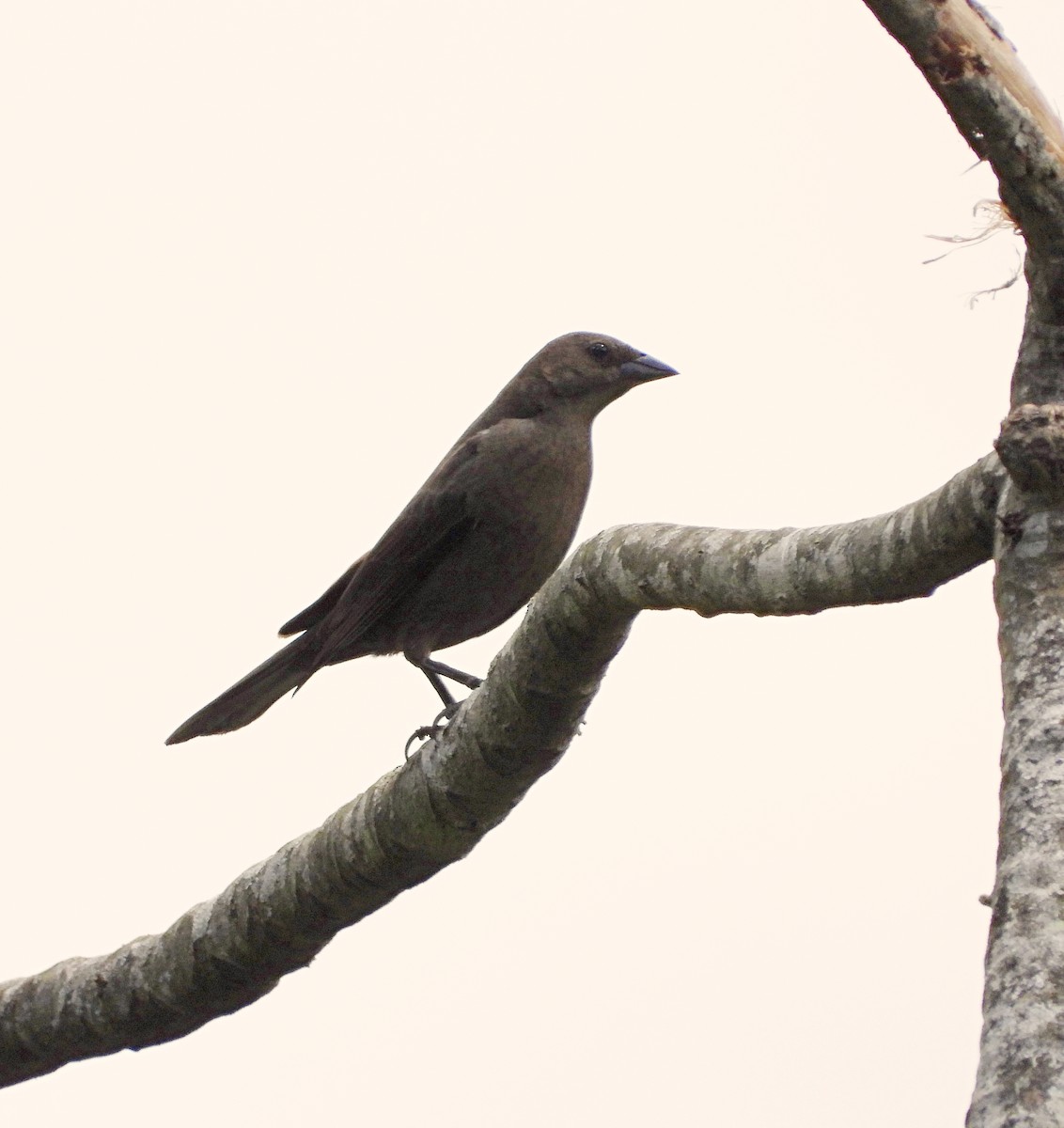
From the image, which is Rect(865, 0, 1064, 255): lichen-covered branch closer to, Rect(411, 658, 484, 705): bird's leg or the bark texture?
the bark texture

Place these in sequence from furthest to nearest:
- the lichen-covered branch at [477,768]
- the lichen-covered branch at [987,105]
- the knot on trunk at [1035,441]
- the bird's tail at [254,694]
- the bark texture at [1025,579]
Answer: the bird's tail at [254,694] < the lichen-covered branch at [477,768] < the lichen-covered branch at [987,105] < the knot on trunk at [1035,441] < the bark texture at [1025,579]

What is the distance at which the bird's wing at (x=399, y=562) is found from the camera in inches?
204

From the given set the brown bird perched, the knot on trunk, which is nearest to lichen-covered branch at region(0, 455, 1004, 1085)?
the knot on trunk

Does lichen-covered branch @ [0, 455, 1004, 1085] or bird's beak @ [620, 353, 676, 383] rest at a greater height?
bird's beak @ [620, 353, 676, 383]

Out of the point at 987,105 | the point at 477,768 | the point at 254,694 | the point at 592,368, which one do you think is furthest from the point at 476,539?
the point at 987,105

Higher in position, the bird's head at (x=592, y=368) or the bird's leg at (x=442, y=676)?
the bird's head at (x=592, y=368)

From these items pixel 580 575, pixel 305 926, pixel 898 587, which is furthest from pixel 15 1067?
pixel 898 587

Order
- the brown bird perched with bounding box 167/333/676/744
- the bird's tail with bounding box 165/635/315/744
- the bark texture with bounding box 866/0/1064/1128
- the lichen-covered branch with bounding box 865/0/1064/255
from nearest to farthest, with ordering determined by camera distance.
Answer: the bark texture with bounding box 866/0/1064/1128 < the lichen-covered branch with bounding box 865/0/1064/255 < the brown bird perched with bounding box 167/333/676/744 < the bird's tail with bounding box 165/635/315/744

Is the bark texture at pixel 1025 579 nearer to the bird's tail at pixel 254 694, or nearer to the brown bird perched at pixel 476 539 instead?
the brown bird perched at pixel 476 539

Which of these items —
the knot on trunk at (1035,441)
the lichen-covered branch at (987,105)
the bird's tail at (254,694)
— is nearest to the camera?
the knot on trunk at (1035,441)

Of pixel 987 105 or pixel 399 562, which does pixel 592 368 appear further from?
pixel 987 105

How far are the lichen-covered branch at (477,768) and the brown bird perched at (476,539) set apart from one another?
972 millimetres

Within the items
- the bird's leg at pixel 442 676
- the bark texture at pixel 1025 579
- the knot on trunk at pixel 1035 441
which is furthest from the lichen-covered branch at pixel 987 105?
the bird's leg at pixel 442 676

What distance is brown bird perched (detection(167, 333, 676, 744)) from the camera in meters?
5.09
